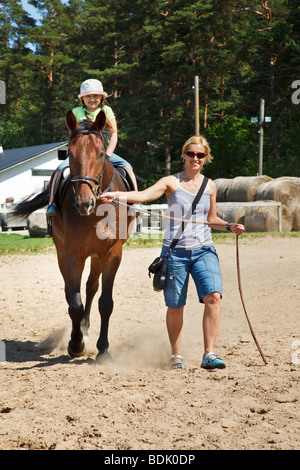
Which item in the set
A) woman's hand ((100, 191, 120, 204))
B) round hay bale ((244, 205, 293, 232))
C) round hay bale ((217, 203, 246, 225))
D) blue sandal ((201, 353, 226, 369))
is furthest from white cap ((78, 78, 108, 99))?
round hay bale ((217, 203, 246, 225))

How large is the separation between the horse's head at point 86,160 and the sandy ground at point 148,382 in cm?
143

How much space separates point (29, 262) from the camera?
12039mm

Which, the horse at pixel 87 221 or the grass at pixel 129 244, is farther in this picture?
the grass at pixel 129 244

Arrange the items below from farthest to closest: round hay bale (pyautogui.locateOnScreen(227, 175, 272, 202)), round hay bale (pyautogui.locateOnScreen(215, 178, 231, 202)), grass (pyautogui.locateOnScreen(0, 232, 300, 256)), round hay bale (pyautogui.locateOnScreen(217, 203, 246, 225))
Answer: round hay bale (pyautogui.locateOnScreen(215, 178, 231, 202)) < round hay bale (pyautogui.locateOnScreen(227, 175, 272, 202)) < round hay bale (pyautogui.locateOnScreen(217, 203, 246, 225)) < grass (pyautogui.locateOnScreen(0, 232, 300, 256))

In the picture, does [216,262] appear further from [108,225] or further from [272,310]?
[272,310]

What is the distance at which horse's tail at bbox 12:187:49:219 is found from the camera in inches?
278

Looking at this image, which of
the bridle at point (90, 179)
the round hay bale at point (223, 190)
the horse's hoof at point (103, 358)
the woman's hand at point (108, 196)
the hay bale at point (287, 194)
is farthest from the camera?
the round hay bale at point (223, 190)

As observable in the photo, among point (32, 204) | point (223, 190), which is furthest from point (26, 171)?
point (32, 204)

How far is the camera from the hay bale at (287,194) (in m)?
19.9

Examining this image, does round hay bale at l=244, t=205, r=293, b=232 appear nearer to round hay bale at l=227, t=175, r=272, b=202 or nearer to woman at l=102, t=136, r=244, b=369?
round hay bale at l=227, t=175, r=272, b=202

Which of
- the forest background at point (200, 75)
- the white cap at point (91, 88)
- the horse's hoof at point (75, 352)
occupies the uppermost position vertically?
the forest background at point (200, 75)

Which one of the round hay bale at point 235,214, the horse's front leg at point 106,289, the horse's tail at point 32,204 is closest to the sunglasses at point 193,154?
the horse's front leg at point 106,289

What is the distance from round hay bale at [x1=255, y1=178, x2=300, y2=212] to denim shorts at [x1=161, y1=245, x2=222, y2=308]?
51.7 feet

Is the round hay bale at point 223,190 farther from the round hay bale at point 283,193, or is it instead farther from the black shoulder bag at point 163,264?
the black shoulder bag at point 163,264
